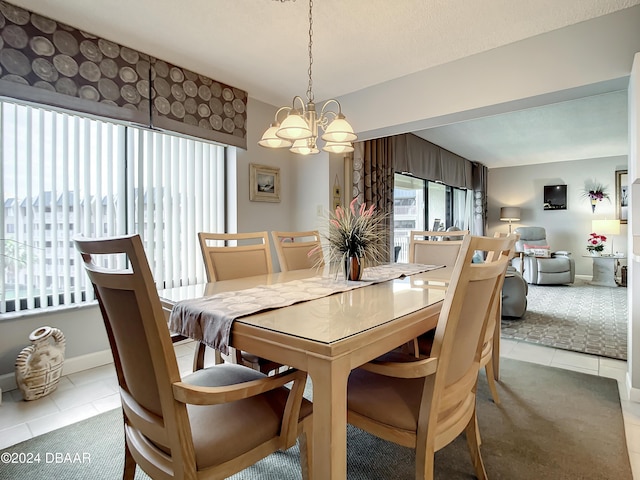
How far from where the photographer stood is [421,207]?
6.21 metres

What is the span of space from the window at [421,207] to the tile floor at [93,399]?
2501 mm

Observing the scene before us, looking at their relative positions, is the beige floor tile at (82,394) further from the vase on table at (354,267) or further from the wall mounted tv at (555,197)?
the wall mounted tv at (555,197)

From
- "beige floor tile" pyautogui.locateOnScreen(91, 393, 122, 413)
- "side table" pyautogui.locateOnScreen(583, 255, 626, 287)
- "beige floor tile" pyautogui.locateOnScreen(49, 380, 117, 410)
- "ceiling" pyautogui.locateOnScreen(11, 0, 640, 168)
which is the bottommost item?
"beige floor tile" pyautogui.locateOnScreen(91, 393, 122, 413)

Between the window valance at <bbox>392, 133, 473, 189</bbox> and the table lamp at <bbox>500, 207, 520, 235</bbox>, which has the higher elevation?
the window valance at <bbox>392, 133, 473, 189</bbox>

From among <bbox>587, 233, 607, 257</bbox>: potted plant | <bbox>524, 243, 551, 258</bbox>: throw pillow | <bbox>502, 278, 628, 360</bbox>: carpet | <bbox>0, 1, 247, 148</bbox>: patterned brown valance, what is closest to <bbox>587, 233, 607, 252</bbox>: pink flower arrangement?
<bbox>587, 233, 607, 257</bbox>: potted plant

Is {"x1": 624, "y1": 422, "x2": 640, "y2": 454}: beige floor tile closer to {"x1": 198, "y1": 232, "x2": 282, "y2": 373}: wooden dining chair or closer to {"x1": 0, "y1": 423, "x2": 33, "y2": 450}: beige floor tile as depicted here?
{"x1": 198, "y1": 232, "x2": 282, "y2": 373}: wooden dining chair

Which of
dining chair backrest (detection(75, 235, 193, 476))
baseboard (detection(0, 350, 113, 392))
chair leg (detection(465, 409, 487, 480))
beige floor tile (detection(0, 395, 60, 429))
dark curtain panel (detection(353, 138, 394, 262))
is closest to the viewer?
dining chair backrest (detection(75, 235, 193, 476))

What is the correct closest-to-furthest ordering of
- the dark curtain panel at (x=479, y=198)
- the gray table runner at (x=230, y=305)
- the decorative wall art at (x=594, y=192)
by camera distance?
1. the gray table runner at (x=230, y=305)
2. the decorative wall art at (x=594, y=192)
3. the dark curtain panel at (x=479, y=198)

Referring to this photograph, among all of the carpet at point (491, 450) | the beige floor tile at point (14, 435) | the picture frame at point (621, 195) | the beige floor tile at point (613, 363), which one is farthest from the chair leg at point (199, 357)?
the picture frame at point (621, 195)

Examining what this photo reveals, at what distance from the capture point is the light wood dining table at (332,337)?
0.90 m

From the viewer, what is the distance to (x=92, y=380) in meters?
2.45

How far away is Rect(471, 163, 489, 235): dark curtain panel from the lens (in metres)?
7.61

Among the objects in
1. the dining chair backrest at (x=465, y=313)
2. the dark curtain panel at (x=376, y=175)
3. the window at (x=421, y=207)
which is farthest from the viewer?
the window at (x=421, y=207)

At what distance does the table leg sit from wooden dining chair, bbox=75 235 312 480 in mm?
196
